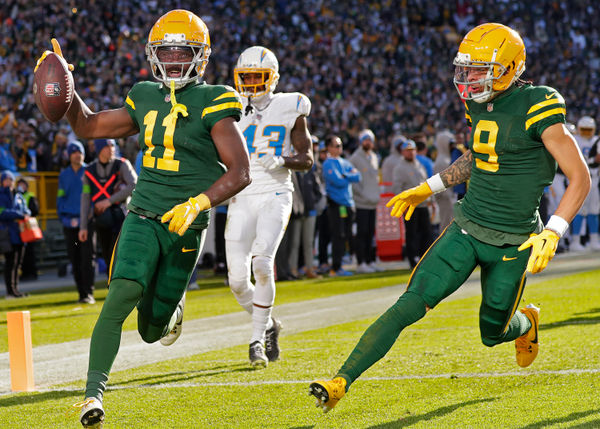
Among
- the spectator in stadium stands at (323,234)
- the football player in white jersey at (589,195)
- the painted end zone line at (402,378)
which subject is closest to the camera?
the painted end zone line at (402,378)

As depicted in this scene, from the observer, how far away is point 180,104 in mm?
4586

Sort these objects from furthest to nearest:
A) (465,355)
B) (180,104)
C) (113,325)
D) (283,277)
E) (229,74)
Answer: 1. (229,74)
2. (283,277)
3. (465,355)
4. (180,104)
5. (113,325)

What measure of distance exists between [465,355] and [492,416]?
5.98 feet

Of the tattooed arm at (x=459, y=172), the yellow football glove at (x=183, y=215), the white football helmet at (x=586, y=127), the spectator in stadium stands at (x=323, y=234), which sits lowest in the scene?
the spectator in stadium stands at (x=323, y=234)

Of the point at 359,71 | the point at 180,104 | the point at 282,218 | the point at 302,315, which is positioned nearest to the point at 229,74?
the point at 359,71

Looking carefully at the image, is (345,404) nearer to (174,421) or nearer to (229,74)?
(174,421)

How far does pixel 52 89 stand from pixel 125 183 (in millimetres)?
5224

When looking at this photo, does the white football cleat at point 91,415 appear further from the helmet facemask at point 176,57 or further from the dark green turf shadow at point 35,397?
the helmet facemask at point 176,57

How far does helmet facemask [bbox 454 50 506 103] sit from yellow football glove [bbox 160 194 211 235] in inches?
51.0

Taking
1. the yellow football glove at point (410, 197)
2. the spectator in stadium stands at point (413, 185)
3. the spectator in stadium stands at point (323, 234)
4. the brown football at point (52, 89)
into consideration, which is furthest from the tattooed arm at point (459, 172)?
the spectator in stadium stands at point (323, 234)

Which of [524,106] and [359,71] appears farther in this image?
[359,71]

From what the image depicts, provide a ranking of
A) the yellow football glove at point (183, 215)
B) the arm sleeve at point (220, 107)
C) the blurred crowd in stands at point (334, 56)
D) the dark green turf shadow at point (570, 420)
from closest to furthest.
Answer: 1. the dark green turf shadow at point (570, 420)
2. the yellow football glove at point (183, 215)
3. the arm sleeve at point (220, 107)
4. the blurred crowd in stands at point (334, 56)

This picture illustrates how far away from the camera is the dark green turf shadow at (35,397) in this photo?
5.11 m

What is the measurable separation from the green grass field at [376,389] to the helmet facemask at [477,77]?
1.42 metres
